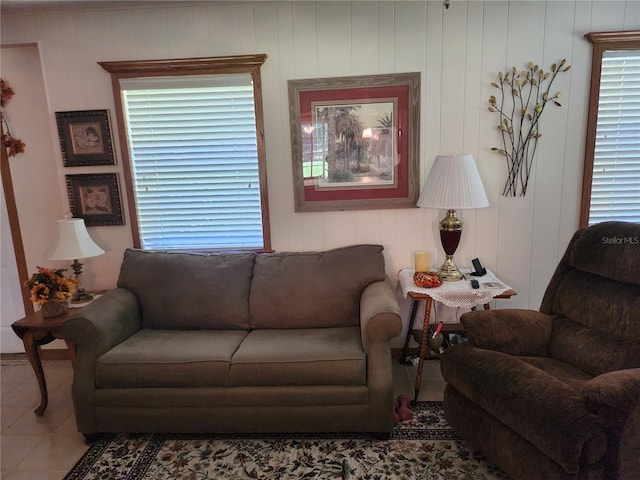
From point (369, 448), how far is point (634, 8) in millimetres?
3075

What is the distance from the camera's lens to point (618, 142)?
108 inches

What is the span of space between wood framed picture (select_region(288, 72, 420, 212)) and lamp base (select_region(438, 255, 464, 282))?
0.47m

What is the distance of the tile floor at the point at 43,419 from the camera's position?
2.12 meters

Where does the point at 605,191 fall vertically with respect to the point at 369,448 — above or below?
above

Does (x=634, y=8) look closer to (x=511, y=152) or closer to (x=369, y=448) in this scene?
(x=511, y=152)

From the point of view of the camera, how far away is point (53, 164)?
3182 millimetres

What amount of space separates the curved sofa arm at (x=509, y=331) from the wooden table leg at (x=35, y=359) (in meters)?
2.50

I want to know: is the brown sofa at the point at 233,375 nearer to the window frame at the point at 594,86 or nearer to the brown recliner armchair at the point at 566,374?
the brown recliner armchair at the point at 566,374

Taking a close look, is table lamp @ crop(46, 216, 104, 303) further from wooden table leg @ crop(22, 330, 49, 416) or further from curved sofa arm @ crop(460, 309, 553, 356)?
curved sofa arm @ crop(460, 309, 553, 356)

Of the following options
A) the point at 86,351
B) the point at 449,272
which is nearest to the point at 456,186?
the point at 449,272

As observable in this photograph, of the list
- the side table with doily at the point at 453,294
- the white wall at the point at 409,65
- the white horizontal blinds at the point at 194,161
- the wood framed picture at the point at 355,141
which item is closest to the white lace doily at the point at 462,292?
the side table with doily at the point at 453,294

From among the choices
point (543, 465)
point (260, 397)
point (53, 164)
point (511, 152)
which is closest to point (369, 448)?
point (260, 397)

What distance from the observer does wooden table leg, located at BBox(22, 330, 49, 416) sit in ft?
8.14

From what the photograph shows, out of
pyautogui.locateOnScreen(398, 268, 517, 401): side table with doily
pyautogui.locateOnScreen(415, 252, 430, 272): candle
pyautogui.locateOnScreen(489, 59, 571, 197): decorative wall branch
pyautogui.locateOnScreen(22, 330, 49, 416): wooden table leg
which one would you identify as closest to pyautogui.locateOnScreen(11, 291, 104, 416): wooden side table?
pyautogui.locateOnScreen(22, 330, 49, 416): wooden table leg
